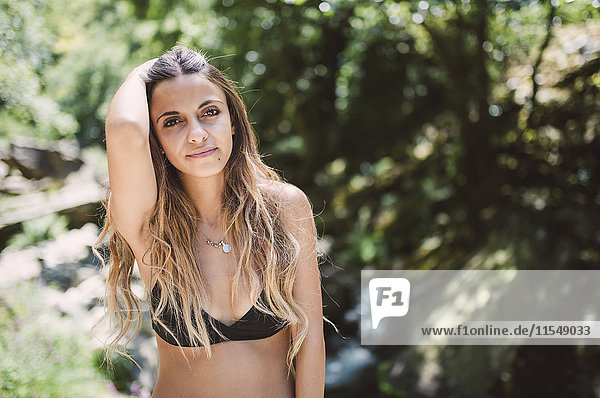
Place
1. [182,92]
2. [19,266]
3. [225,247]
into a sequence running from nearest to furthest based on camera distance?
[182,92] < [225,247] < [19,266]

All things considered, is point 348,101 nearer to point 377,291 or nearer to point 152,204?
point 377,291

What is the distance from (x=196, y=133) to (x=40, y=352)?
2.18 m

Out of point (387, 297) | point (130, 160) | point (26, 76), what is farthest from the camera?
point (387, 297)

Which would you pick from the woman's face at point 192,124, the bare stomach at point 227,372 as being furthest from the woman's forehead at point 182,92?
the bare stomach at point 227,372

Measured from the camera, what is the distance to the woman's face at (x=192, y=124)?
5.13 ft

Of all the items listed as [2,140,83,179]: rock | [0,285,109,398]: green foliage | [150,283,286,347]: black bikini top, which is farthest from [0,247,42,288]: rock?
[150,283,286,347]: black bikini top

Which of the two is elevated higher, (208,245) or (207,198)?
(207,198)

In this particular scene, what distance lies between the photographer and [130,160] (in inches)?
58.2

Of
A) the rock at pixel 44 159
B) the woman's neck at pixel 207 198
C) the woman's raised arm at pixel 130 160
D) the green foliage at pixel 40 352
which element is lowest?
the green foliage at pixel 40 352

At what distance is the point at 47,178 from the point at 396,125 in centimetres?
353

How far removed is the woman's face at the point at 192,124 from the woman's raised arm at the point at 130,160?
71 millimetres

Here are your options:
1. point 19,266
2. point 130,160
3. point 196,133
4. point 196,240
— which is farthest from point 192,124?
point 19,266

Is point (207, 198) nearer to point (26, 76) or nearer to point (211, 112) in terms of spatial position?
point (211, 112)

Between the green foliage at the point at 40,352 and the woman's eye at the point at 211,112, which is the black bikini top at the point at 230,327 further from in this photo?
the green foliage at the point at 40,352
